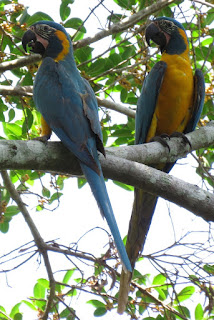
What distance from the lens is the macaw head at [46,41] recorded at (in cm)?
346

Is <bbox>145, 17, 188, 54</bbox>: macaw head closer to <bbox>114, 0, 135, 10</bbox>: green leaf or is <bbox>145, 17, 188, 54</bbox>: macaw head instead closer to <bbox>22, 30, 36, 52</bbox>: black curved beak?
<bbox>114, 0, 135, 10</bbox>: green leaf

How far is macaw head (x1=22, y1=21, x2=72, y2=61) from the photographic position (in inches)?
136

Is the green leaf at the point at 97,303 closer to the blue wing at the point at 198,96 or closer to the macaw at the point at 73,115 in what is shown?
the macaw at the point at 73,115

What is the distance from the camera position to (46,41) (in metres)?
3.48

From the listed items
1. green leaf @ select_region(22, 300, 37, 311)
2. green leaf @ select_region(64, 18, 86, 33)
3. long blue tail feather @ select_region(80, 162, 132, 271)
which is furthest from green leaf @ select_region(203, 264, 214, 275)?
green leaf @ select_region(64, 18, 86, 33)

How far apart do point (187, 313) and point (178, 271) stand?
1.67ft

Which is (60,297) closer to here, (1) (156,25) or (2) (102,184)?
(2) (102,184)

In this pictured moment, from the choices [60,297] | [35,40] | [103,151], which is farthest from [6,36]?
[60,297]

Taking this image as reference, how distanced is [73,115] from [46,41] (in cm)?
93

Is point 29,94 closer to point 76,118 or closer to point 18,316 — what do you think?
point 76,118

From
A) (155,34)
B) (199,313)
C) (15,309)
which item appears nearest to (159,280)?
(199,313)

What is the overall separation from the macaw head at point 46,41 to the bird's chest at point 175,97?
897mm

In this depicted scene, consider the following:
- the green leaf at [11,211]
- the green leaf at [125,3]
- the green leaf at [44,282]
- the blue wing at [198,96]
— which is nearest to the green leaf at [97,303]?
the green leaf at [44,282]

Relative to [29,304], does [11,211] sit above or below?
above
